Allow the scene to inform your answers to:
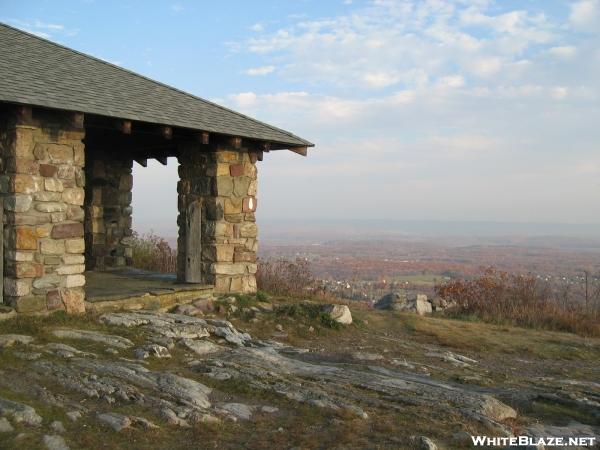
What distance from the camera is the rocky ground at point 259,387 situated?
4.28 m

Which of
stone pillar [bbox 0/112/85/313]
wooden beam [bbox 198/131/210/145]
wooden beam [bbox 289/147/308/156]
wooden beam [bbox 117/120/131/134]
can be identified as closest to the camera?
stone pillar [bbox 0/112/85/313]

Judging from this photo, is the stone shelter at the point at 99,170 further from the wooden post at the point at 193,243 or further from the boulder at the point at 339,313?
the boulder at the point at 339,313

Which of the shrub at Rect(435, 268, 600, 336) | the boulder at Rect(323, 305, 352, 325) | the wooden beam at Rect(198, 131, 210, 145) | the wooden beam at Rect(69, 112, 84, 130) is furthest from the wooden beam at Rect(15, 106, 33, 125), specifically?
the shrub at Rect(435, 268, 600, 336)

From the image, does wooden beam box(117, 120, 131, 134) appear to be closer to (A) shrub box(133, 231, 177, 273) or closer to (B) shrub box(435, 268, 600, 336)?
(A) shrub box(133, 231, 177, 273)

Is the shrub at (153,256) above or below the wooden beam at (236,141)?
below

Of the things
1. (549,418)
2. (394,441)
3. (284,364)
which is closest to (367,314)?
(284,364)

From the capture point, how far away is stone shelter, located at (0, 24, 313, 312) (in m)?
7.21

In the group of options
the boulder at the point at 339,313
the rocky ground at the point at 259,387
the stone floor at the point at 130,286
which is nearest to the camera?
the rocky ground at the point at 259,387

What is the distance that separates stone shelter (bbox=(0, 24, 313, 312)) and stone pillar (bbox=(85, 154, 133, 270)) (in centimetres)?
2

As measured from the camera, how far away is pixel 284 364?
634 centimetres

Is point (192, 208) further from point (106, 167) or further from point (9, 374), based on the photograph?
point (9, 374)

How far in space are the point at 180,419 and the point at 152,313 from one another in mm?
3782

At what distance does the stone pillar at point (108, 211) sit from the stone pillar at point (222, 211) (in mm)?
2856

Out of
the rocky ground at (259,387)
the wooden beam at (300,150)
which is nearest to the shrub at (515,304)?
the rocky ground at (259,387)
